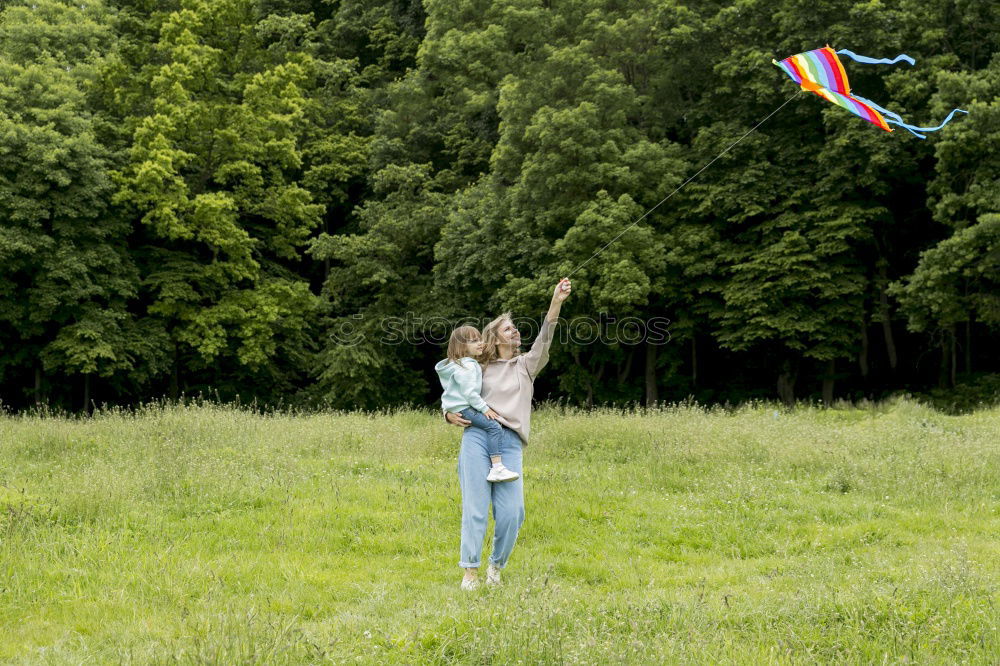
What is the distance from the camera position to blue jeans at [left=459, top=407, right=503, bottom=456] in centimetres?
592

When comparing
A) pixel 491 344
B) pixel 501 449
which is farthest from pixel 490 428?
pixel 491 344

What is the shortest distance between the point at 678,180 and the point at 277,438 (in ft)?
53.4

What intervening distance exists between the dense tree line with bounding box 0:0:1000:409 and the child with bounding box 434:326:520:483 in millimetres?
16557

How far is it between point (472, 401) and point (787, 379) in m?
22.1

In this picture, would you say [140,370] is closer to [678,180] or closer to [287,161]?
[287,161]

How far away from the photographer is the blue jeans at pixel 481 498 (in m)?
5.95

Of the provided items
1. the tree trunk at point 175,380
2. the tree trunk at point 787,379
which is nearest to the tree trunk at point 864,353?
the tree trunk at point 787,379

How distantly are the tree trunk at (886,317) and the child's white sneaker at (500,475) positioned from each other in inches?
776

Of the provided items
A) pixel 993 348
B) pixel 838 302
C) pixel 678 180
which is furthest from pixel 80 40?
pixel 993 348

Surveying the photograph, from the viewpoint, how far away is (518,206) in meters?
25.0

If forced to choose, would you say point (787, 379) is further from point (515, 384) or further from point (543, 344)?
point (515, 384)

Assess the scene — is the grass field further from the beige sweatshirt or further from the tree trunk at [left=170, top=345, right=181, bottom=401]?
the tree trunk at [left=170, top=345, right=181, bottom=401]

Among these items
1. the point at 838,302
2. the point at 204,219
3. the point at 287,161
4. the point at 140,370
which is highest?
the point at 287,161

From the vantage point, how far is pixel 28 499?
7.75 meters
